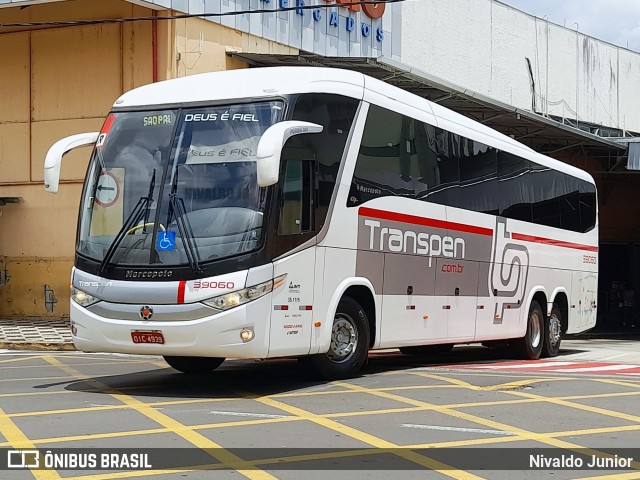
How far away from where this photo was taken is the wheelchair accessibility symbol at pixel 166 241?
10820 mm

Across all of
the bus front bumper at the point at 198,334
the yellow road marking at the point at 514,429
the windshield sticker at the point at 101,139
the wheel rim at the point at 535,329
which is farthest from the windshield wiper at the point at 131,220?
the wheel rim at the point at 535,329

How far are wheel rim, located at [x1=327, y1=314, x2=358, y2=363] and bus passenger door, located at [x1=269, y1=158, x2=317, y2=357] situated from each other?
0.84m

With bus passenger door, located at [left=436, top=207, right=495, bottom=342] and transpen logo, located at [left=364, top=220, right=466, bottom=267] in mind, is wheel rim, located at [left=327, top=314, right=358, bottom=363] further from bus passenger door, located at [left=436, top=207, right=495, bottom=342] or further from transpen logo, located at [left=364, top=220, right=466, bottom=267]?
bus passenger door, located at [left=436, top=207, right=495, bottom=342]

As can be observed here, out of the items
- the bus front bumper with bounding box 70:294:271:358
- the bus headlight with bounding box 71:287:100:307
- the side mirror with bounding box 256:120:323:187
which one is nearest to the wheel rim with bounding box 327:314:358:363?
the bus front bumper with bounding box 70:294:271:358

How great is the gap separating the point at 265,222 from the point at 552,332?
9.36 meters

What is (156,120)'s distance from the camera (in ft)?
37.8

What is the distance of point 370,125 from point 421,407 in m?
3.88

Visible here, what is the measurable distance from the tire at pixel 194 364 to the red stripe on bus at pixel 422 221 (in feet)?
9.28

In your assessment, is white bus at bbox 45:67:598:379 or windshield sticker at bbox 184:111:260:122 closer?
white bus at bbox 45:67:598:379

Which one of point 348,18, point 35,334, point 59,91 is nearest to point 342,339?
point 35,334

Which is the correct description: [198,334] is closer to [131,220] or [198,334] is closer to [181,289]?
[181,289]

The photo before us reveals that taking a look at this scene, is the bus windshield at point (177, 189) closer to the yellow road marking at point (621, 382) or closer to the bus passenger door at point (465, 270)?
the bus passenger door at point (465, 270)

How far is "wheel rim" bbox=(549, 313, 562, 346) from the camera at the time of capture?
18.6 meters

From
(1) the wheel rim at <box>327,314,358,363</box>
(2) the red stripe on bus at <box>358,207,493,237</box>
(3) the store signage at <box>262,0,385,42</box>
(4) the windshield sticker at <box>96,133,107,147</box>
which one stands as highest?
(3) the store signage at <box>262,0,385,42</box>
